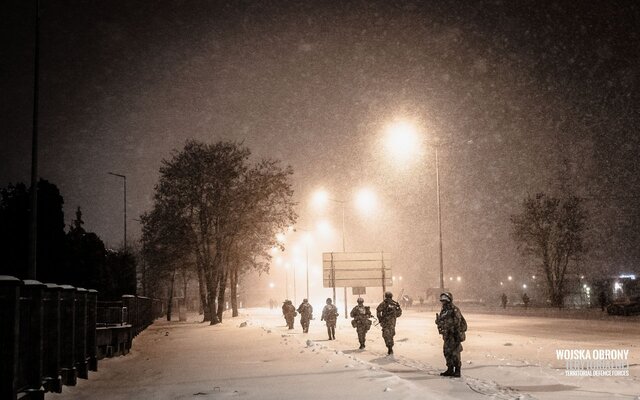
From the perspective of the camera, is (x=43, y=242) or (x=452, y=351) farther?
(x=43, y=242)

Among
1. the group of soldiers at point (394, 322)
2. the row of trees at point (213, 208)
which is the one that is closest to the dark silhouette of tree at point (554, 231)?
the row of trees at point (213, 208)

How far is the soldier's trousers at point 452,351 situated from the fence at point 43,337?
7.61m

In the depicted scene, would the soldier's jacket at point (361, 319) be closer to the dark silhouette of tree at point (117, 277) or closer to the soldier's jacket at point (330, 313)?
the soldier's jacket at point (330, 313)

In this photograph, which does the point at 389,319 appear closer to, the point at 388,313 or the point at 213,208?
A: the point at 388,313

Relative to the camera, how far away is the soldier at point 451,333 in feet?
42.4

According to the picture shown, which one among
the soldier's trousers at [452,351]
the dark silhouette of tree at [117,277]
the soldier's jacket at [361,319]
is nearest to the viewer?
the soldier's trousers at [452,351]

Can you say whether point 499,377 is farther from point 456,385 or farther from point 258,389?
point 258,389

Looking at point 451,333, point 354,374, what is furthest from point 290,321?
point 451,333

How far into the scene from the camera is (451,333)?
43.8 feet

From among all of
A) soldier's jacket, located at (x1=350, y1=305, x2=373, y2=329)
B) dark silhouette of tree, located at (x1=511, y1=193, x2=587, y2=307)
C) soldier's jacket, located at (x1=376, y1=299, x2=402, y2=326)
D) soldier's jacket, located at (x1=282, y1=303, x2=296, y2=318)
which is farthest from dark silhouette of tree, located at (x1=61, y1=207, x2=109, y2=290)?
dark silhouette of tree, located at (x1=511, y1=193, x2=587, y2=307)

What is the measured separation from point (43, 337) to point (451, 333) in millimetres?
8038

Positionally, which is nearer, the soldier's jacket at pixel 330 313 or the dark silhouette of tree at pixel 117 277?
the soldier's jacket at pixel 330 313

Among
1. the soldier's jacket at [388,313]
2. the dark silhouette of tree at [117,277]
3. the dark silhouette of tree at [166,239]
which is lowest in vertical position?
the soldier's jacket at [388,313]

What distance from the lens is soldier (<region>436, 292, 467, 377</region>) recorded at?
12938 mm
